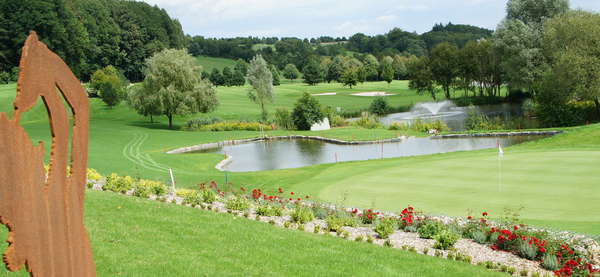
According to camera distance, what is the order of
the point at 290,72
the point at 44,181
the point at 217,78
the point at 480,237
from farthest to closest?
1. the point at 290,72
2. the point at 217,78
3. the point at 480,237
4. the point at 44,181

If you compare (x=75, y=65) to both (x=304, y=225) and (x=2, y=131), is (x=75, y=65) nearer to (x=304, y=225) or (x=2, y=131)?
(x=304, y=225)

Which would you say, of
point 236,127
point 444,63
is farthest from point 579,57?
point 444,63

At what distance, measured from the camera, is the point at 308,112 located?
175 feet

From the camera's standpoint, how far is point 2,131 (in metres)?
5.14

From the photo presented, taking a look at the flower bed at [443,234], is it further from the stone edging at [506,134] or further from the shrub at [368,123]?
the shrub at [368,123]

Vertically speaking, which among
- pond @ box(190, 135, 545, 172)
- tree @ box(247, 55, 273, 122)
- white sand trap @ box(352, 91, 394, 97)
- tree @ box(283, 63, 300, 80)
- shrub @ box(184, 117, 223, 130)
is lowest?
pond @ box(190, 135, 545, 172)

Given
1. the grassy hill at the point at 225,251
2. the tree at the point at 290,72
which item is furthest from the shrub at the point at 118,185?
the tree at the point at 290,72

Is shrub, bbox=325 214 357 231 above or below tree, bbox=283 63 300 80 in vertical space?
below

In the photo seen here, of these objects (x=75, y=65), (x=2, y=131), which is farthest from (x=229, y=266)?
(x=75, y=65)

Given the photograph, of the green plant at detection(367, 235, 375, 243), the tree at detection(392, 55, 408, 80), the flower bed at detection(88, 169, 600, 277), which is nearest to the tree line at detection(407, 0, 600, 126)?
the flower bed at detection(88, 169, 600, 277)

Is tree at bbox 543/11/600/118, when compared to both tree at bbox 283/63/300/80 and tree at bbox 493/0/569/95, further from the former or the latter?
tree at bbox 283/63/300/80

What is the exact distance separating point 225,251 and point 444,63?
73.2 metres

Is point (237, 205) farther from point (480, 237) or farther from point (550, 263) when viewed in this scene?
point (550, 263)

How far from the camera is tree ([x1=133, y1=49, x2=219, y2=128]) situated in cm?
5359
